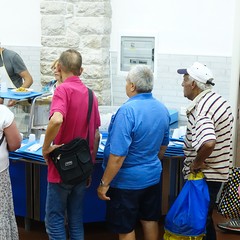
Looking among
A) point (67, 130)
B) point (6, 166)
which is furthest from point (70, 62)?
point (6, 166)

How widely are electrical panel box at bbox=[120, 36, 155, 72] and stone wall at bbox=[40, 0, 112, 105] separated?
7.7 inches

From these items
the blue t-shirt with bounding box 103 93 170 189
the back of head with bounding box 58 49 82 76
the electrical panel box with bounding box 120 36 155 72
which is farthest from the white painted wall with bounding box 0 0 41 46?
the blue t-shirt with bounding box 103 93 170 189

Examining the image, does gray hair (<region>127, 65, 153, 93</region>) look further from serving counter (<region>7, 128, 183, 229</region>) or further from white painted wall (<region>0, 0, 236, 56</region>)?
white painted wall (<region>0, 0, 236, 56</region>)

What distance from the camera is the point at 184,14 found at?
4617 millimetres

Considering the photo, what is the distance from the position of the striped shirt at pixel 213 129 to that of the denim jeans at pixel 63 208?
85 cm

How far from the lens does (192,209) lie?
3.07 metres

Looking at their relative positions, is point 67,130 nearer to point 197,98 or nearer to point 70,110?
point 70,110

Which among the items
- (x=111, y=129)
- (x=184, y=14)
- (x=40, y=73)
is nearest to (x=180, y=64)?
(x=184, y=14)

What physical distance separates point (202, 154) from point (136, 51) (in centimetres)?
227

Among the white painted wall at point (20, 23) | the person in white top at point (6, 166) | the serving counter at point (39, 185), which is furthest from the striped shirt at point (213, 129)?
the white painted wall at point (20, 23)

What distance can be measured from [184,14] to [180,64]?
1.69 ft

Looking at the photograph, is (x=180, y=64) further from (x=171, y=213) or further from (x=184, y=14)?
(x=171, y=213)

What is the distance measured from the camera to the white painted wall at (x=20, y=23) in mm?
5410

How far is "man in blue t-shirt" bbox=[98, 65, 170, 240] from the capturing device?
281 cm
